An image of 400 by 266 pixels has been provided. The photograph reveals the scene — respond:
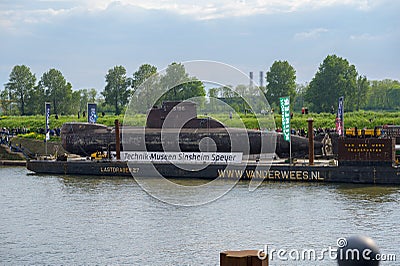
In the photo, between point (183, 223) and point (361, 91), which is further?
point (361, 91)

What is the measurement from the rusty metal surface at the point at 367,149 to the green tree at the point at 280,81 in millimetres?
50549

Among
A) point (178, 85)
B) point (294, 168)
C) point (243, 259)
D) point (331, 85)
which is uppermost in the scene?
point (331, 85)

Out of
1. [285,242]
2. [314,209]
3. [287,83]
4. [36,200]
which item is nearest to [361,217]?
[314,209]

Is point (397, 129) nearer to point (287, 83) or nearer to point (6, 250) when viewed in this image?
point (287, 83)

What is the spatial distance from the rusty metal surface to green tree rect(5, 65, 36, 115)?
67492 millimetres

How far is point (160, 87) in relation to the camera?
6838cm

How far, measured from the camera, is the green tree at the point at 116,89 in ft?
302

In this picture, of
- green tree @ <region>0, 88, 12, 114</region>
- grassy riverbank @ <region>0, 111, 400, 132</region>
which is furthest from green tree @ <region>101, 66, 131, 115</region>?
green tree @ <region>0, 88, 12, 114</region>

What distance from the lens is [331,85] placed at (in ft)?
278

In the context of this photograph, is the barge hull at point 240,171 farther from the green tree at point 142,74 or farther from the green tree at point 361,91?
the green tree at point 361,91

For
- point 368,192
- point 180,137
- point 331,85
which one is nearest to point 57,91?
point 331,85

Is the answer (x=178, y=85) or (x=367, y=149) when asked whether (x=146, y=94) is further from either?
(x=367, y=149)

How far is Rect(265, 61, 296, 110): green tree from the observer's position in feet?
293

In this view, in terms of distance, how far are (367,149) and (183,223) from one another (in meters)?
17.0
